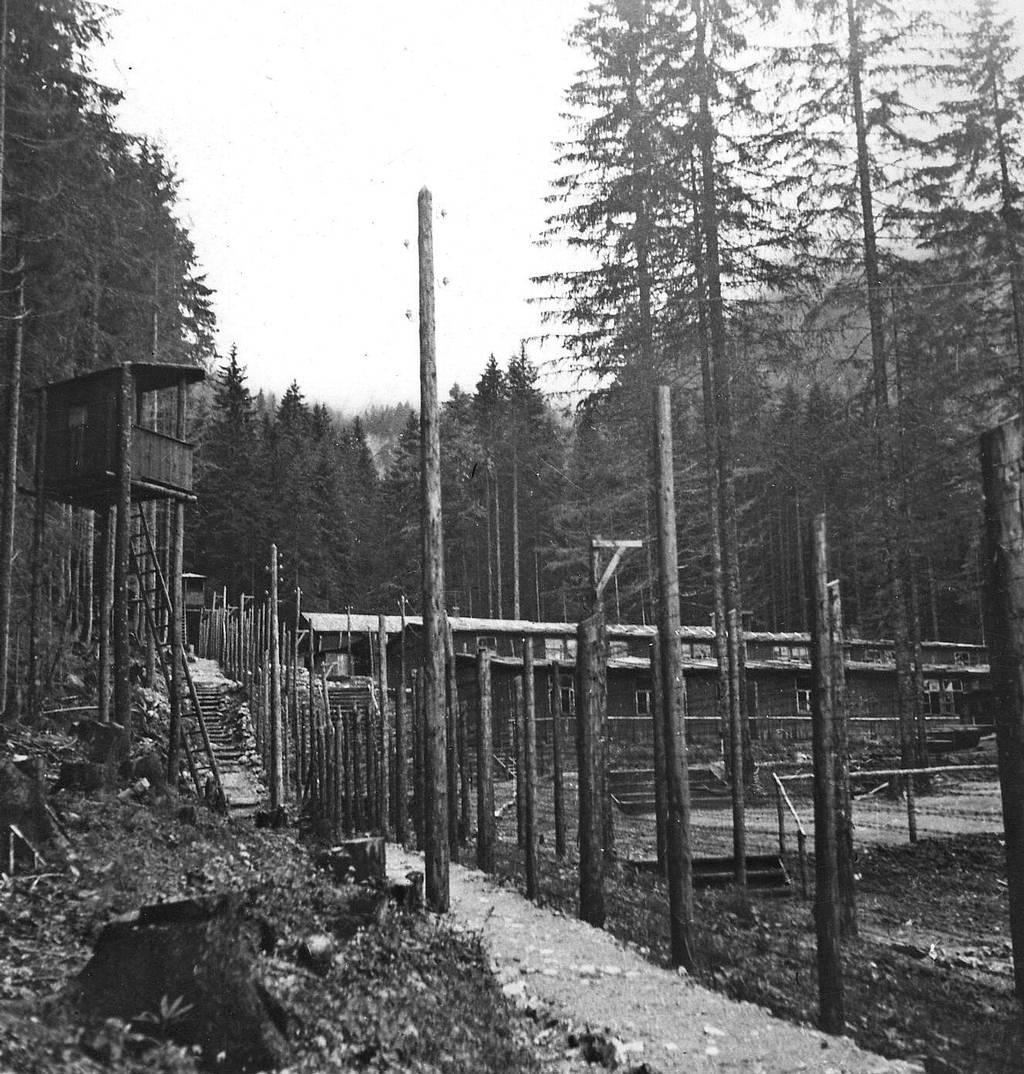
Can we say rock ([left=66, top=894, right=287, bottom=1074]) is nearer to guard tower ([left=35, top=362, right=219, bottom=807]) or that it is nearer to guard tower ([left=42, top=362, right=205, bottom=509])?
guard tower ([left=35, top=362, right=219, bottom=807])

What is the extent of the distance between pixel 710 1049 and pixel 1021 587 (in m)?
3.76

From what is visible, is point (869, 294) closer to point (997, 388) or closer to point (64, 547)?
point (997, 388)

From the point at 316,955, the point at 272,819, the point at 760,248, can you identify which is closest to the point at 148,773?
the point at 272,819

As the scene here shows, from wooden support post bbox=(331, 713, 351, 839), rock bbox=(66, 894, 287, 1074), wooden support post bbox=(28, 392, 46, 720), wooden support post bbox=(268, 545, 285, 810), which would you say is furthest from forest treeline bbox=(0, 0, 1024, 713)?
rock bbox=(66, 894, 287, 1074)

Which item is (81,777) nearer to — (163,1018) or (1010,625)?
(163,1018)

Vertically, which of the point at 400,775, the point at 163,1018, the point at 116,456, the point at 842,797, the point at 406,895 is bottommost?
the point at 406,895

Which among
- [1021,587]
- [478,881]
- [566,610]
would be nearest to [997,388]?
[478,881]

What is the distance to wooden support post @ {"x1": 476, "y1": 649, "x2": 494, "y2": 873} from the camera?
13727 mm

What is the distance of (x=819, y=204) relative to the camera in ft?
76.7

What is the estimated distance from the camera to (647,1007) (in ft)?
23.3

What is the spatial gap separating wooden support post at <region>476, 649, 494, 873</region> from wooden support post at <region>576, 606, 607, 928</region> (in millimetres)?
3036

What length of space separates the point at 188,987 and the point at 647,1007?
13.0 ft

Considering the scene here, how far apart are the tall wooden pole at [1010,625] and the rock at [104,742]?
41.4ft

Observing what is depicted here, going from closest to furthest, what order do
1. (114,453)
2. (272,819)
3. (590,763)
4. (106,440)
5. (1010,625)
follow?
(1010,625) < (590,763) < (114,453) < (106,440) < (272,819)
